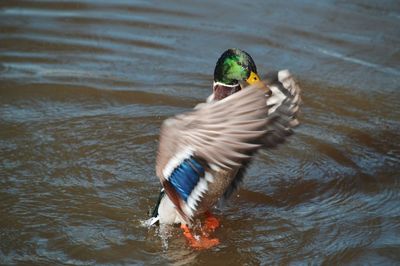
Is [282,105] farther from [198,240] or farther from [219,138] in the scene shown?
[198,240]

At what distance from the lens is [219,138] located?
3602 millimetres

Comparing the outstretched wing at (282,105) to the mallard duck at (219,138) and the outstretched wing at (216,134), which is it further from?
the outstretched wing at (216,134)

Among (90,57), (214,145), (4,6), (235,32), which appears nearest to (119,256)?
(214,145)

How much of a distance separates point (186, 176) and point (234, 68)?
0.97 meters

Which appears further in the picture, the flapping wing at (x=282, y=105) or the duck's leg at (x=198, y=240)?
the duck's leg at (x=198, y=240)

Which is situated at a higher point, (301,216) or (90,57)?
(90,57)

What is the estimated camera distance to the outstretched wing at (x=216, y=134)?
3547 mm

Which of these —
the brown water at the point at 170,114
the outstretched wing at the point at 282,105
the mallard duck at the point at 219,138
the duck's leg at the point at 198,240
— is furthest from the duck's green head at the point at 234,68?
the duck's leg at the point at 198,240

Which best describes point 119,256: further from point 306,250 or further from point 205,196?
point 306,250

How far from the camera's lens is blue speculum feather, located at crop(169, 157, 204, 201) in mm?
3836

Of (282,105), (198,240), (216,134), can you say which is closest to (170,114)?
(198,240)

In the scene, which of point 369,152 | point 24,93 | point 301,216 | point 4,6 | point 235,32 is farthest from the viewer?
point 4,6

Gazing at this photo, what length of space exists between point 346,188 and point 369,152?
0.60 meters

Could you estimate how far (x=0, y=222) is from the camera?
A: 451 centimetres
